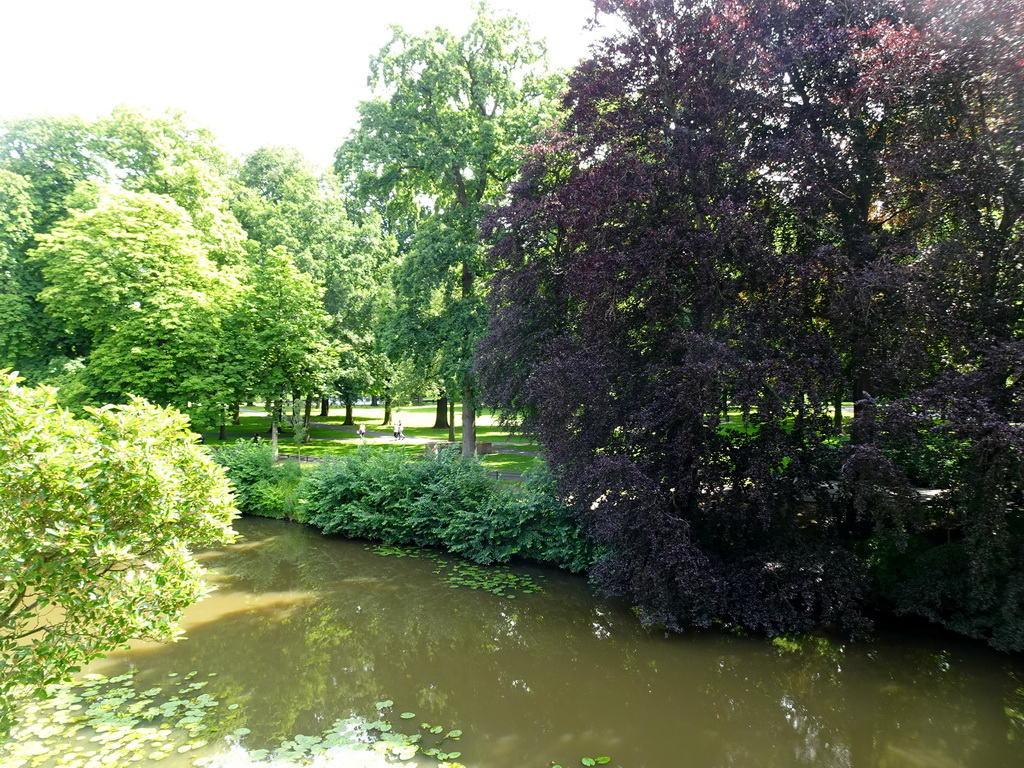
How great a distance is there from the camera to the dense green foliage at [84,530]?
499cm

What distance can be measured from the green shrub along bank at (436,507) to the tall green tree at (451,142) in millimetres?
4925

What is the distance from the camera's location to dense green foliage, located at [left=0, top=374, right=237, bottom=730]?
197 inches

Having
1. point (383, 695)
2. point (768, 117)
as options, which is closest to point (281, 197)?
point (768, 117)

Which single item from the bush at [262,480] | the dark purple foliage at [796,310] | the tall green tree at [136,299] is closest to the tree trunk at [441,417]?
the tall green tree at [136,299]

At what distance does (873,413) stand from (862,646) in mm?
3873

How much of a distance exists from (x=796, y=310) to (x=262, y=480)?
16041 millimetres

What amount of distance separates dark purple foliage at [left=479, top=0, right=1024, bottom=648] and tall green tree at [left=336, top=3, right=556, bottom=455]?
819 centimetres

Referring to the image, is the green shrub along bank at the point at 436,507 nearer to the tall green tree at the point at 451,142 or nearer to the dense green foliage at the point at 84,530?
the tall green tree at the point at 451,142

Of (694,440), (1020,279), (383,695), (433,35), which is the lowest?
(383,695)

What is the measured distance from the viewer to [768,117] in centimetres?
1082

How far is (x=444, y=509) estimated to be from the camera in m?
→ 14.8

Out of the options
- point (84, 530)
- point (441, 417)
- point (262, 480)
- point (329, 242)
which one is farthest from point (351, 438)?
point (84, 530)

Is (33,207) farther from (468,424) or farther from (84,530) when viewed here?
(84,530)

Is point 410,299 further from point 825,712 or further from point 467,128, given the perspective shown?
point 825,712
